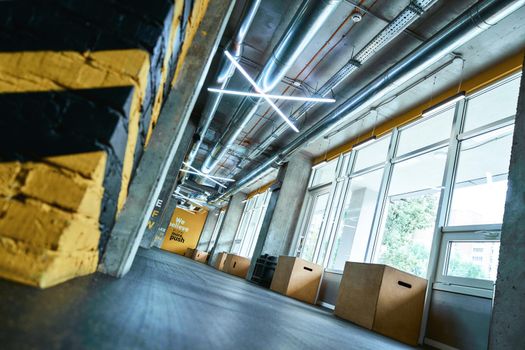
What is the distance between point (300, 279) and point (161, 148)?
5426 millimetres

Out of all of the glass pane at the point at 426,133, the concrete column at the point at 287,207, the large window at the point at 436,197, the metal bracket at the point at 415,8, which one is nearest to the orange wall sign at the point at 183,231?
the concrete column at the point at 287,207

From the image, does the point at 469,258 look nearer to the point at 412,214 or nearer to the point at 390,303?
the point at 390,303

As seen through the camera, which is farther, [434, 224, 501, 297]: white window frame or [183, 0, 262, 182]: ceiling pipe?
[183, 0, 262, 182]: ceiling pipe

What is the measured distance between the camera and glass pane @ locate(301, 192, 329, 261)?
26.3 feet

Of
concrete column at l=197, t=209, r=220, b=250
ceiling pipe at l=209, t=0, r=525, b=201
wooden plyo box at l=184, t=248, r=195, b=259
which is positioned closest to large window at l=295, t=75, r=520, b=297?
ceiling pipe at l=209, t=0, r=525, b=201

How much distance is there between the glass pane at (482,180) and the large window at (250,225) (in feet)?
27.0

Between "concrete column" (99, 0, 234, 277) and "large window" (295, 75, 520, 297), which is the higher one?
"large window" (295, 75, 520, 297)

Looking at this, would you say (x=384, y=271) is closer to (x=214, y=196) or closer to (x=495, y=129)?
(x=495, y=129)

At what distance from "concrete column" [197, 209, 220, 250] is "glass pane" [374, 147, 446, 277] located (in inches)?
601

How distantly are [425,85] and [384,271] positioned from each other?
3.19 meters

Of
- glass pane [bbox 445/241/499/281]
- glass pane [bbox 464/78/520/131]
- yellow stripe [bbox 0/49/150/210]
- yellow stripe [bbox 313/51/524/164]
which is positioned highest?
yellow stripe [bbox 313/51/524/164]

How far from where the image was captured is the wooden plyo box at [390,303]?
3.98 m

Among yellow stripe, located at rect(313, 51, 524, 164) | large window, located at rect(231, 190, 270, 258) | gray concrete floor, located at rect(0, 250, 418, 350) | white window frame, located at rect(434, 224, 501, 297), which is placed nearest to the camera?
gray concrete floor, located at rect(0, 250, 418, 350)

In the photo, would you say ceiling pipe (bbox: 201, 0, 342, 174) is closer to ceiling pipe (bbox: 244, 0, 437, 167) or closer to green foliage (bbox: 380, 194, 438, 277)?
ceiling pipe (bbox: 244, 0, 437, 167)
